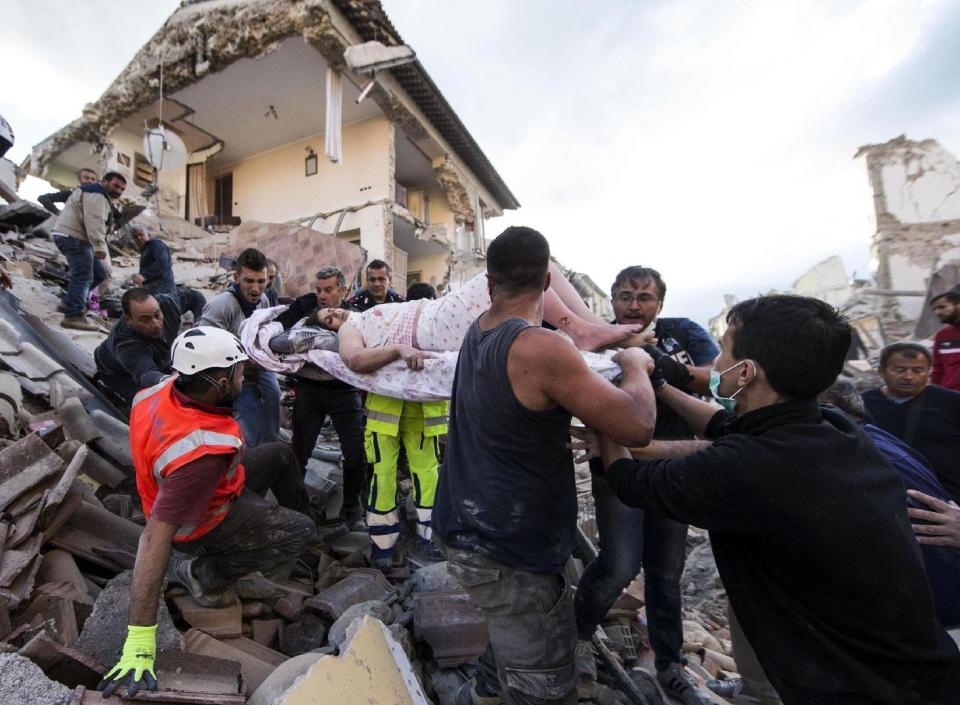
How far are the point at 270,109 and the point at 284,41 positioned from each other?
2.82 m

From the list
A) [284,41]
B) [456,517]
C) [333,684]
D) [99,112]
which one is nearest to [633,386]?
[456,517]

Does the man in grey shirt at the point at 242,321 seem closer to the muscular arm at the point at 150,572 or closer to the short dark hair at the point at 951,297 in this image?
the muscular arm at the point at 150,572

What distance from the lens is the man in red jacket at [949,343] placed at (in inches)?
149

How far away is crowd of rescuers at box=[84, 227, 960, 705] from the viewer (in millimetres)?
1144

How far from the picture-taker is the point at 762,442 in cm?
121

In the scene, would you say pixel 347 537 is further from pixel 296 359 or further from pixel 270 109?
pixel 270 109

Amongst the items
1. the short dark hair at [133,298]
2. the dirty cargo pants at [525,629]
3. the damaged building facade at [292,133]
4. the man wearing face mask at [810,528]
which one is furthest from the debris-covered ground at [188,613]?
the damaged building facade at [292,133]

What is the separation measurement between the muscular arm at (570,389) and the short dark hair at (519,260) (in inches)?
10.3

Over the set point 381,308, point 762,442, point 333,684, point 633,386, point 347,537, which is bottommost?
point 347,537

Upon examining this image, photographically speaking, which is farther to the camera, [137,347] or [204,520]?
[137,347]

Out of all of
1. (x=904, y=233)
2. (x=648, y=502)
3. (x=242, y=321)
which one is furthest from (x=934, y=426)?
(x=904, y=233)

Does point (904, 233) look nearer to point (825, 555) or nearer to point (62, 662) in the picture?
point (825, 555)

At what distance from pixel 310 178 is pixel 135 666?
1418 centimetres

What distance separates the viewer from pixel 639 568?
2238mm
